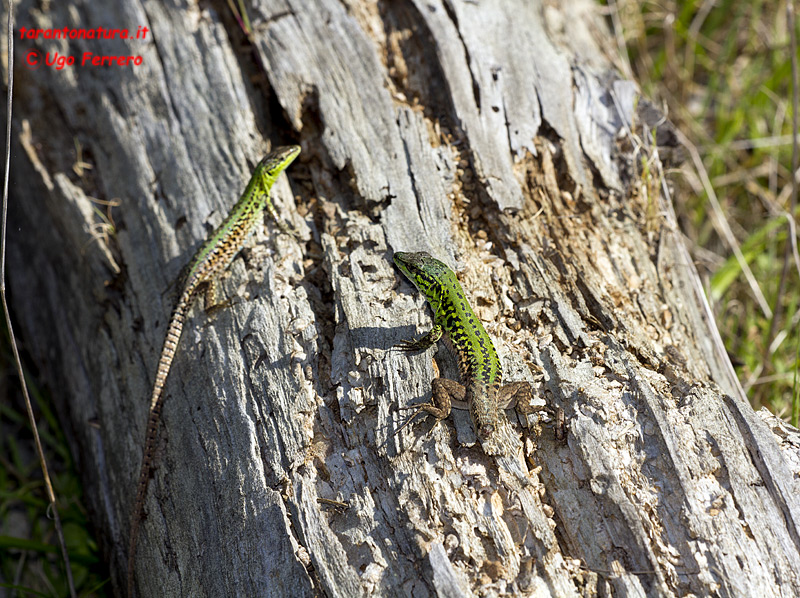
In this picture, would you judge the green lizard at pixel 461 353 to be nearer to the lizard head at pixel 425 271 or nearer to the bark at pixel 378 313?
the lizard head at pixel 425 271

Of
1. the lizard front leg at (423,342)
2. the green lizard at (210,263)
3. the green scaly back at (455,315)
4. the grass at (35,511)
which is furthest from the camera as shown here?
the grass at (35,511)

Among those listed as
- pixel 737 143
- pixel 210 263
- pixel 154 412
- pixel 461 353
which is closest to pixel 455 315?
pixel 461 353

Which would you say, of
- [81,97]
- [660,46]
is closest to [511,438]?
[81,97]

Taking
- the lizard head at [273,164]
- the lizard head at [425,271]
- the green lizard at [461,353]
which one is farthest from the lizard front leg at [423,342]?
the lizard head at [273,164]

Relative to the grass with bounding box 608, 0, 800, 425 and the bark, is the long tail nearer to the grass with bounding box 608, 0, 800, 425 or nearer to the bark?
the bark

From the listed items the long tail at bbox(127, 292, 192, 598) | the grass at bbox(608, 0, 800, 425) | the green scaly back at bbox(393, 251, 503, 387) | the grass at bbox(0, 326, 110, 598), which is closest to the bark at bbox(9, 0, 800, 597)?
the long tail at bbox(127, 292, 192, 598)

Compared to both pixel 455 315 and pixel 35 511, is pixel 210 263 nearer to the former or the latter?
pixel 455 315

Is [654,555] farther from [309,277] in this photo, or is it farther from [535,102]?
[535,102]
